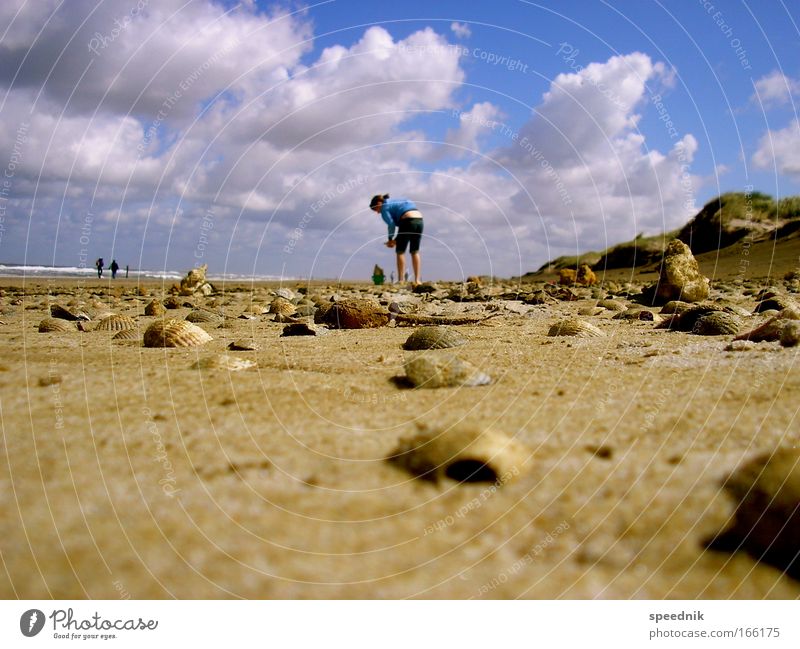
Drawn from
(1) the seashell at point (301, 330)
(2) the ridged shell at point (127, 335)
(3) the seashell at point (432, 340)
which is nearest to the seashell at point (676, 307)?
(3) the seashell at point (432, 340)

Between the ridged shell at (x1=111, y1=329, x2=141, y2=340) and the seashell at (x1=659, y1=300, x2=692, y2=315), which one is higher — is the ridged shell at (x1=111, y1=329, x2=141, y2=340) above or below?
below

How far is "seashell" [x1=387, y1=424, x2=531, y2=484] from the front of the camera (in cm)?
161

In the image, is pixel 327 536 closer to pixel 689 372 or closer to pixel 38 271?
pixel 689 372

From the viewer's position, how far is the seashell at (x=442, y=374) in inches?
98.7

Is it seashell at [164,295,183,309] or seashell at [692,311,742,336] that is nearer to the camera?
seashell at [692,311,742,336]

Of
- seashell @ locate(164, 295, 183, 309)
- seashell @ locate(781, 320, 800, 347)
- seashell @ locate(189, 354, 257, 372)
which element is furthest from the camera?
seashell @ locate(164, 295, 183, 309)

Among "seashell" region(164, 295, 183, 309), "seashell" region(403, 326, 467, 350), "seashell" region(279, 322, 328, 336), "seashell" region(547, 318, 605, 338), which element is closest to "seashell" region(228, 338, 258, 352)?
"seashell" region(279, 322, 328, 336)

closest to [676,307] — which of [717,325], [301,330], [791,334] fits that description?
[717,325]

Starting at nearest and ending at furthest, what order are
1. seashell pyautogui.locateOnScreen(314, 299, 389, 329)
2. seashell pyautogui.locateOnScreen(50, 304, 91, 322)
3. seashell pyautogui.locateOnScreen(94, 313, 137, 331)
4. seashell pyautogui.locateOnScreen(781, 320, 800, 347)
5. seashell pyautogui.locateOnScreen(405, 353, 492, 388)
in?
seashell pyautogui.locateOnScreen(405, 353, 492, 388) < seashell pyautogui.locateOnScreen(781, 320, 800, 347) < seashell pyautogui.locateOnScreen(94, 313, 137, 331) < seashell pyautogui.locateOnScreen(314, 299, 389, 329) < seashell pyautogui.locateOnScreen(50, 304, 91, 322)

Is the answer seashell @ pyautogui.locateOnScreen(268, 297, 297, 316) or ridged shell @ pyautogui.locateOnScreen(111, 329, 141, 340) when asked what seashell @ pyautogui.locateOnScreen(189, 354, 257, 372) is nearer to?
ridged shell @ pyautogui.locateOnScreen(111, 329, 141, 340)

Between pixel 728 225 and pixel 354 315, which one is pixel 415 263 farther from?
pixel 728 225

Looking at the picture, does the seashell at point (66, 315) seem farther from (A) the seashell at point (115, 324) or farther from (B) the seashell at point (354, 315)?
(B) the seashell at point (354, 315)

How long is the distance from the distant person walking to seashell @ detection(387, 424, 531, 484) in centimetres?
1067

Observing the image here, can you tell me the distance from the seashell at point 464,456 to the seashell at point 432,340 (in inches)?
80.8
